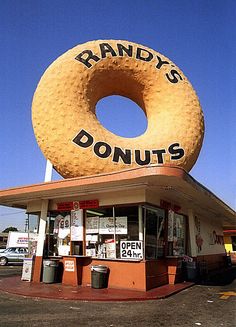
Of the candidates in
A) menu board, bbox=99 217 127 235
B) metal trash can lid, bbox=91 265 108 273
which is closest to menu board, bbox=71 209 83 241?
menu board, bbox=99 217 127 235

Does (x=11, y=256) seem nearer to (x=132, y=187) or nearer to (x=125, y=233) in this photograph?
(x=125, y=233)

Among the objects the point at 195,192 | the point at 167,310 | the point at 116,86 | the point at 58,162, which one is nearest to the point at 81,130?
the point at 58,162

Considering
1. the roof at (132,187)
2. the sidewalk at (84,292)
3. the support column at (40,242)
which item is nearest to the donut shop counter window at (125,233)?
the roof at (132,187)

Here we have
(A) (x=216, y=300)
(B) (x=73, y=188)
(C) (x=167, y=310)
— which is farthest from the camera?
(B) (x=73, y=188)

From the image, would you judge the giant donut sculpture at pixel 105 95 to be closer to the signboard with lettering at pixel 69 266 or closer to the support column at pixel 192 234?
the support column at pixel 192 234

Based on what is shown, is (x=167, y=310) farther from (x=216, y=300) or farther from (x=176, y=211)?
(x=176, y=211)

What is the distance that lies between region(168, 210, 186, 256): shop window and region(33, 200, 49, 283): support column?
191 inches

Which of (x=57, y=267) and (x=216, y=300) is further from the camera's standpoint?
(x=57, y=267)

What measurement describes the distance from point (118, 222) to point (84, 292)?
262cm

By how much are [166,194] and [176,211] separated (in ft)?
5.90

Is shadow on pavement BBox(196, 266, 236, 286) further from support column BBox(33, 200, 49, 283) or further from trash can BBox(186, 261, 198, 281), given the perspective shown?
support column BBox(33, 200, 49, 283)

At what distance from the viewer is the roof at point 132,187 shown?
9602mm

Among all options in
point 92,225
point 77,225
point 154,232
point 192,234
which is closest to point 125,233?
point 154,232

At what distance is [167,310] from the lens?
27.5 ft
